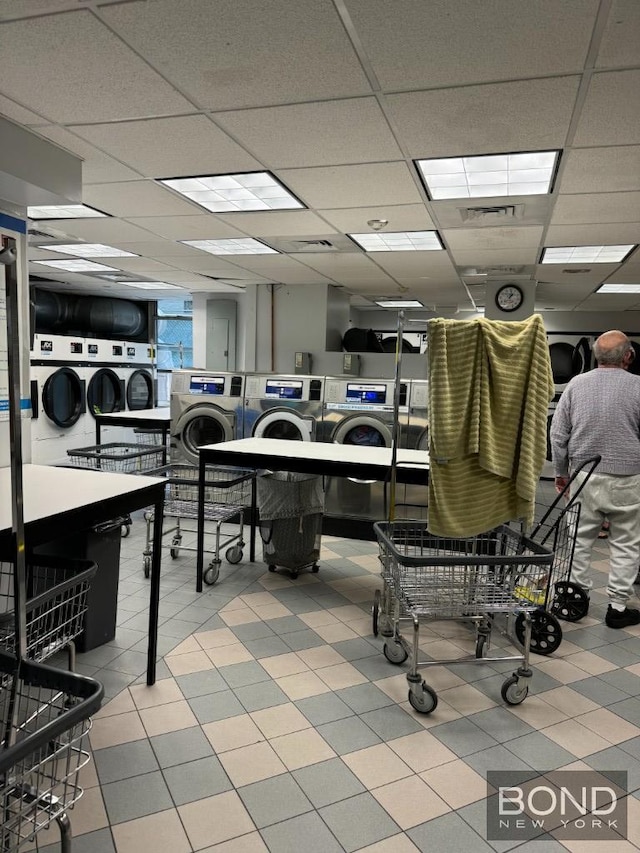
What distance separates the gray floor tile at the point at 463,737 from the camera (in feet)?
7.39

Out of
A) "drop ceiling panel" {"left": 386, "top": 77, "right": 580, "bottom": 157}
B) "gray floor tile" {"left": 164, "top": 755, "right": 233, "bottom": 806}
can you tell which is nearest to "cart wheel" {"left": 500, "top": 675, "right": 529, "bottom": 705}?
"gray floor tile" {"left": 164, "top": 755, "right": 233, "bottom": 806}

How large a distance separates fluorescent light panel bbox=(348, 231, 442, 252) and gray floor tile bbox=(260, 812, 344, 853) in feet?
13.0

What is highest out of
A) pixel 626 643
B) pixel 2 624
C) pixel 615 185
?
pixel 615 185

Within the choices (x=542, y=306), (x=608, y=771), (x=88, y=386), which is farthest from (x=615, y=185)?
(x=88, y=386)

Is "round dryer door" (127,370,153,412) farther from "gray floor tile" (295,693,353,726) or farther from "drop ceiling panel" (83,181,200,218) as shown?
"gray floor tile" (295,693,353,726)

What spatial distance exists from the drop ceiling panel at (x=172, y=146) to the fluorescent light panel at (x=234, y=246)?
1.67m

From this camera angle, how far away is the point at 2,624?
1713 millimetres

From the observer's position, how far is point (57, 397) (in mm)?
7301

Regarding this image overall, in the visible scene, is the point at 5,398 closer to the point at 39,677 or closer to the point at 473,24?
the point at 39,677

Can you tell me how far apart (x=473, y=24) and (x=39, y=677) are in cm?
225

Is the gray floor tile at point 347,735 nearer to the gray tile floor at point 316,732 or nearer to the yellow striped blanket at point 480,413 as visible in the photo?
the gray tile floor at point 316,732

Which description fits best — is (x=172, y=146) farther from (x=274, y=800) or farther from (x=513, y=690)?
(x=513, y=690)

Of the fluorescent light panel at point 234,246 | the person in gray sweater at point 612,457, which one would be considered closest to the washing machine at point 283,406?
the fluorescent light panel at point 234,246

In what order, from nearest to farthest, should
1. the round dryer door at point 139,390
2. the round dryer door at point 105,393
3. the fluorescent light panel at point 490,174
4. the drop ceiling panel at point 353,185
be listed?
the fluorescent light panel at point 490,174 → the drop ceiling panel at point 353,185 → the round dryer door at point 105,393 → the round dryer door at point 139,390
